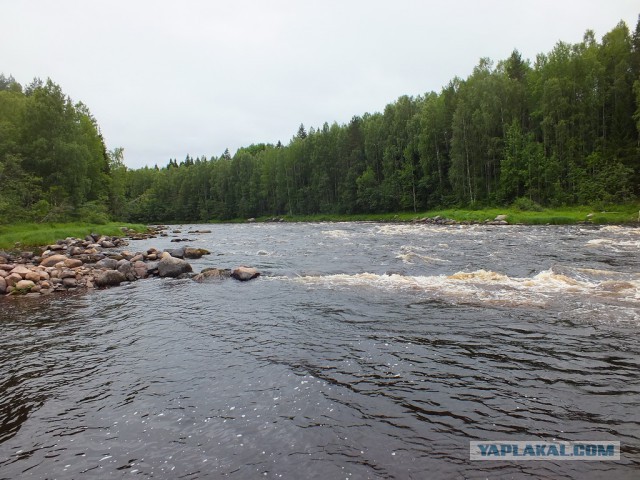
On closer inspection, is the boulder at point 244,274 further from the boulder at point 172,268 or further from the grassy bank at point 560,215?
the grassy bank at point 560,215

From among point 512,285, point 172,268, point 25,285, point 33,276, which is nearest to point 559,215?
point 512,285

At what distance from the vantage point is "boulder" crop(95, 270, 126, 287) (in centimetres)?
1862

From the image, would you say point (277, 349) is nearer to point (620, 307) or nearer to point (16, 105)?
point (620, 307)

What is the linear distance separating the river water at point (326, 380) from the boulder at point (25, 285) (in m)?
2.20

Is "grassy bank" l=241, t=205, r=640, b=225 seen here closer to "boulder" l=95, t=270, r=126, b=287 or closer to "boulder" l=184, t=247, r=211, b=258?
"boulder" l=184, t=247, r=211, b=258

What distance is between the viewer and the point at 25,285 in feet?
57.4

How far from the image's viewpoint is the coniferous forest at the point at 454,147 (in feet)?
146

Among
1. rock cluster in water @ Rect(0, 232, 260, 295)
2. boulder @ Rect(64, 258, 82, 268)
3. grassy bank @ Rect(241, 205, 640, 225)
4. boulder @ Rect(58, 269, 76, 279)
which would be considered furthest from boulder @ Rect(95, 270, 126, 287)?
grassy bank @ Rect(241, 205, 640, 225)

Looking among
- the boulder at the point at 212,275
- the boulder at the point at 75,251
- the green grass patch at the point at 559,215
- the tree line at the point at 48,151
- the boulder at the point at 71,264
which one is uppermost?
the tree line at the point at 48,151

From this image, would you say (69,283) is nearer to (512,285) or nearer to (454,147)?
(512,285)

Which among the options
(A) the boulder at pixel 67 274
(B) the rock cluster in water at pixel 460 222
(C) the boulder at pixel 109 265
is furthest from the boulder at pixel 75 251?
(B) the rock cluster in water at pixel 460 222

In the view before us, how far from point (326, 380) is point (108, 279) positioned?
15.7 metres

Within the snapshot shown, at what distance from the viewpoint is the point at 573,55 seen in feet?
179

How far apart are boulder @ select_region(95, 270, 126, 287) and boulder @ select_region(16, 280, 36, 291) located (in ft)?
8.99
